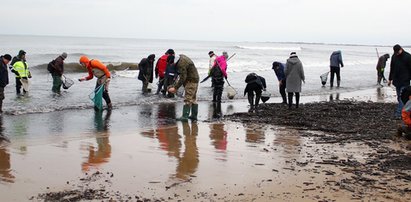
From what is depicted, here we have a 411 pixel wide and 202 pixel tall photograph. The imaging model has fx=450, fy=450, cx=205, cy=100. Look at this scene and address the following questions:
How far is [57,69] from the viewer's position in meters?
16.1

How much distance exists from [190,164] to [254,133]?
2.78m

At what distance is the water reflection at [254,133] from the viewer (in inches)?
316

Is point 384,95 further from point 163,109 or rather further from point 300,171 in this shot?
point 300,171

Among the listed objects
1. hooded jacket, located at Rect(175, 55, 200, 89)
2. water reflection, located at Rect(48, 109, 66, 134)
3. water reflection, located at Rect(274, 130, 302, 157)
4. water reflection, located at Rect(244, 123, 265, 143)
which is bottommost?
water reflection, located at Rect(48, 109, 66, 134)

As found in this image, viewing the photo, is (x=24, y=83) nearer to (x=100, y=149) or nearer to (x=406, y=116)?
(x=100, y=149)

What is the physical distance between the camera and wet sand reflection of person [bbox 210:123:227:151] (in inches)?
293

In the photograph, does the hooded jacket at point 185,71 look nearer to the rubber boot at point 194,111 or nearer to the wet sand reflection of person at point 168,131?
the rubber boot at point 194,111

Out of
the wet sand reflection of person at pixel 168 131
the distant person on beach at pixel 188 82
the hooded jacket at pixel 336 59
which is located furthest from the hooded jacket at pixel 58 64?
the hooded jacket at pixel 336 59

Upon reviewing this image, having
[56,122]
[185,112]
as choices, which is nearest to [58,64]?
[56,122]

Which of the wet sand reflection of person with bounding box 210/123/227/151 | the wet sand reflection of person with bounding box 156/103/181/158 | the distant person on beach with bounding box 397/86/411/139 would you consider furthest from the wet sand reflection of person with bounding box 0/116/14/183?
the distant person on beach with bounding box 397/86/411/139

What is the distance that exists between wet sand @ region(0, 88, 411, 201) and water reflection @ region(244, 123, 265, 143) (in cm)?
2

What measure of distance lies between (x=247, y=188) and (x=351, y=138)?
11.9 feet

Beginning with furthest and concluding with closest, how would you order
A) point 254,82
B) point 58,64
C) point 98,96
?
point 58,64, point 98,96, point 254,82

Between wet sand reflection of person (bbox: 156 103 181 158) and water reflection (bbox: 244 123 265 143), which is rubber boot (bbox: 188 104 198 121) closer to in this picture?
wet sand reflection of person (bbox: 156 103 181 158)
